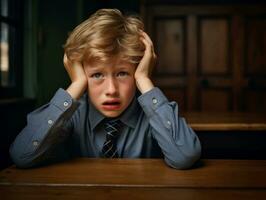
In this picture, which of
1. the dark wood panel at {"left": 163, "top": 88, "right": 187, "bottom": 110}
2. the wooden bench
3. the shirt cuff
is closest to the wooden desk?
the shirt cuff

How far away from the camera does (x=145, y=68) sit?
134cm

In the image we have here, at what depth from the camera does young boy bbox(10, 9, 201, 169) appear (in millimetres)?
1239

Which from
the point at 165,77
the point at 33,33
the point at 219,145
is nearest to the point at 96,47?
the point at 219,145

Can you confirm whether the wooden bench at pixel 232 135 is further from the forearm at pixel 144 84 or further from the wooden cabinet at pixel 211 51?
the wooden cabinet at pixel 211 51

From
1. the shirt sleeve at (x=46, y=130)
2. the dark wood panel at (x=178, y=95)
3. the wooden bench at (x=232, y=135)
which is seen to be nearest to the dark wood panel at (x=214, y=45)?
the dark wood panel at (x=178, y=95)

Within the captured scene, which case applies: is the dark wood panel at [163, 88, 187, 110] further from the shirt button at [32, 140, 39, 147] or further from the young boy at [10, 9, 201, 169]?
the shirt button at [32, 140, 39, 147]

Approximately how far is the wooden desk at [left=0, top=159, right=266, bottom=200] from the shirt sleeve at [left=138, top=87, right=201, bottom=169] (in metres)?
0.04

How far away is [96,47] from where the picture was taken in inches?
49.4

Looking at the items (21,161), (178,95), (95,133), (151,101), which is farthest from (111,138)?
(178,95)

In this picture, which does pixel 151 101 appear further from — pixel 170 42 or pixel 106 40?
pixel 170 42

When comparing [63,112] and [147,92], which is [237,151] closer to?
[147,92]

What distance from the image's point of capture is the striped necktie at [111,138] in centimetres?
137

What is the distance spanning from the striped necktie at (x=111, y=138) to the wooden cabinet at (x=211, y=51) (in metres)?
2.79

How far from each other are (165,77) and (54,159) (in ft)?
9.69
